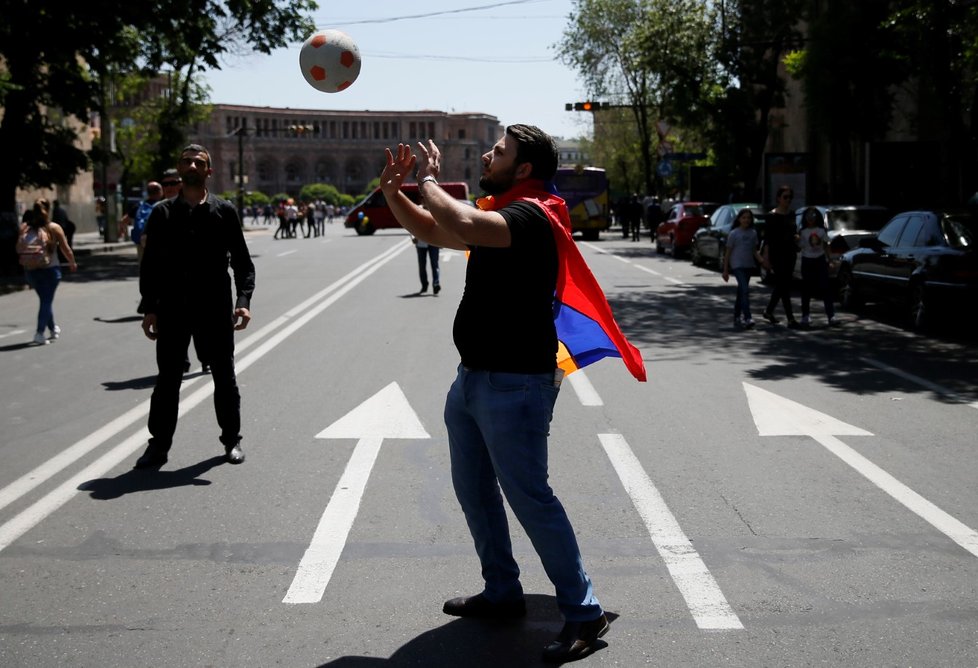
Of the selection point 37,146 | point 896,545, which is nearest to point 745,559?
point 896,545

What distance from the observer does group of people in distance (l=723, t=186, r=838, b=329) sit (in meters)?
15.5

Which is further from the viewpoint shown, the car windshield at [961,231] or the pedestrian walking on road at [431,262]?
the pedestrian walking on road at [431,262]

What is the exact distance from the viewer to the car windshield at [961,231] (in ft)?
48.2

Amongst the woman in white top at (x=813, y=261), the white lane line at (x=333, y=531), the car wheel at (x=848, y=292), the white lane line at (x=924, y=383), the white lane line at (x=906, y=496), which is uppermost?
the woman in white top at (x=813, y=261)

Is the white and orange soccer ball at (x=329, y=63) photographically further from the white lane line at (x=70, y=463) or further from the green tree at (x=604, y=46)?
the green tree at (x=604, y=46)

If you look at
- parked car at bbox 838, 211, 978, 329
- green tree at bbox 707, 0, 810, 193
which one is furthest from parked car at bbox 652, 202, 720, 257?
parked car at bbox 838, 211, 978, 329

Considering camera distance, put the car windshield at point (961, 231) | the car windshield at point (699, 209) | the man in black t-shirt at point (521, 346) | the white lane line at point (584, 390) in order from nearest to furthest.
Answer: the man in black t-shirt at point (521, 346) → the white lane line at point (584, 390) → the car windshield at point (961, 231) → the car windshield at point (699, 209)

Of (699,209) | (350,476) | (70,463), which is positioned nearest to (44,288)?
(70,463)

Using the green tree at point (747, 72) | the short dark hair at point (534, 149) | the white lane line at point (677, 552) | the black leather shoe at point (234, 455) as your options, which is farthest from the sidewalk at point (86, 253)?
the short dark hair at point (534, 149)

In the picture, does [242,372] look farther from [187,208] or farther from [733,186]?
[733,186]

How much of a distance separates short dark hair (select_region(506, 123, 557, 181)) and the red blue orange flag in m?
0.05

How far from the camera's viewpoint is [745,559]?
5266 mm

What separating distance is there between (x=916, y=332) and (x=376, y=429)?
359 inches

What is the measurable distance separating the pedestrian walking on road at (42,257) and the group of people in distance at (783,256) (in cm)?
820
